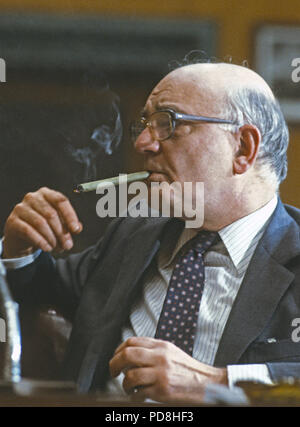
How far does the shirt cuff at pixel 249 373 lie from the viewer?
1.32 meters

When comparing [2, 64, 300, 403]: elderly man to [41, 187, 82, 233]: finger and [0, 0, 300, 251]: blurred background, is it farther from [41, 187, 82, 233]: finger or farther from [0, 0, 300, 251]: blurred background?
[0, 0, 300, 251]: blurred background

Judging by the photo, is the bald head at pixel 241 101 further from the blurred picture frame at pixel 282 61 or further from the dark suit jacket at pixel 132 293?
the blurred picture frame at pixel 282 61

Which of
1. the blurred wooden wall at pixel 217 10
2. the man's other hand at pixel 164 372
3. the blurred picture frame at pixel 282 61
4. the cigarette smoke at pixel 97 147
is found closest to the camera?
the man's other hand at pixel 164 372

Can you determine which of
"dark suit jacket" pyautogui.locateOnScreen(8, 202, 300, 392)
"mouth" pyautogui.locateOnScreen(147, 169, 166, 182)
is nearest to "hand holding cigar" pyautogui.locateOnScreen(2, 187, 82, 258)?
"dark suit jacket" pyautogui.locateOnScreen(8, 202, 300, 392)

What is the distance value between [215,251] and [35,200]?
18.2 inches

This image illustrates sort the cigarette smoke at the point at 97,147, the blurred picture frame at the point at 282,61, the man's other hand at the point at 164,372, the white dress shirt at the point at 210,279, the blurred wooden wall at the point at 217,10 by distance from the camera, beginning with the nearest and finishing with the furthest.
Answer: the man's other hand at the point at 164,372 < the white dress shirt at the point at 210,279 < the cigarette smoke at the point at 97,147 < the blurred picture frame at the point at 282,61 < the blurred wooden wall at the point at 217,10

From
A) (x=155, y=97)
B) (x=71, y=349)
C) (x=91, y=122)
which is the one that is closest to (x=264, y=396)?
(x=71, y=349)

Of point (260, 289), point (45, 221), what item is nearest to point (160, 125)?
point (45, 221)

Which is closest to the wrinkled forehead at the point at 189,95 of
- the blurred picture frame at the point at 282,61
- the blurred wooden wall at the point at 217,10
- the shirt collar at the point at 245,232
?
the shirt collar at the point at 245,232

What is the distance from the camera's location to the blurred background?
6.27 ft

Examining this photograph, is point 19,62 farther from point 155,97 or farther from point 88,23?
point 155,97

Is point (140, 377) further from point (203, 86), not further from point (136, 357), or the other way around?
point (203, 86)

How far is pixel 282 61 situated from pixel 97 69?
69 centimetres

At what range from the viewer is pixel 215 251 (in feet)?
5.20
